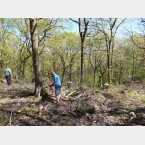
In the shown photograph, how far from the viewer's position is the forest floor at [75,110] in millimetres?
8359

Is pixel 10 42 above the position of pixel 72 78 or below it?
above

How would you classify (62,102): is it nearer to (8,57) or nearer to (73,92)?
(73,92)

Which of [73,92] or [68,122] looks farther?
[73,92]

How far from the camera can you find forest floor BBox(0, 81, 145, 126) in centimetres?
836

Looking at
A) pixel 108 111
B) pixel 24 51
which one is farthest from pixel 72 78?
Result: pixel 108 111

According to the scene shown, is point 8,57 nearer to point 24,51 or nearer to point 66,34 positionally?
point 24,51

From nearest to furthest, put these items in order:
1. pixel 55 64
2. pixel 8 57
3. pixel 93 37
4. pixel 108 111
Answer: pixel 108 111 < pixel 93 37 < pixel 8 57 < pixel 55 64

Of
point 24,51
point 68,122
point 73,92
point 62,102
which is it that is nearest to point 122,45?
point 24,51

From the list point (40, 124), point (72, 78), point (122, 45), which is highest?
point (122, 45)

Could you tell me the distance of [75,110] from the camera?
9.14m

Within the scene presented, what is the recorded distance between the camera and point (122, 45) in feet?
80.3

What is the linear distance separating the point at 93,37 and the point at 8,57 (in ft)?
26.7

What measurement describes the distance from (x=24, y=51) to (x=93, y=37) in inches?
306

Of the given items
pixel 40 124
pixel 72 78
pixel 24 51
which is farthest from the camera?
pixel 72 78
